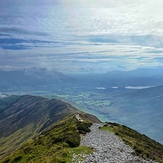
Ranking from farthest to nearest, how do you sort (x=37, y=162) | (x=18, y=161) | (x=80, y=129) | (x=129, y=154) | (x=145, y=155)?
(x=80, y=129) < (x=18, y=161) < (x=145, y=155) < (x=129, y=154) < (x=37, y=162)

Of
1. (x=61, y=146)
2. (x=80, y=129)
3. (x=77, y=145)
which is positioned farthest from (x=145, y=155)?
(x=80, y=129)

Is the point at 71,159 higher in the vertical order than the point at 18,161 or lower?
higher

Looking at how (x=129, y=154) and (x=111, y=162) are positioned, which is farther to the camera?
(x=129, y=154)

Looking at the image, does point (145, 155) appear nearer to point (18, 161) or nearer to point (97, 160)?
point (97, 160)

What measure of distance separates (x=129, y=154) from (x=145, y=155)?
6125 millimetres

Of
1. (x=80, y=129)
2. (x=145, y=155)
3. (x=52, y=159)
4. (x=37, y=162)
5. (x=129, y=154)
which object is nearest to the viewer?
(x=52, y=159)

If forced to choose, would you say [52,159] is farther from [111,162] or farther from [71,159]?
[111,162]

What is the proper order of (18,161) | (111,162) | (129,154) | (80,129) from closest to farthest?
1. (111,162)
2. (129,154)
3. (18,161)
4. (80,129)

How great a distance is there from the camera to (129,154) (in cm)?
4612

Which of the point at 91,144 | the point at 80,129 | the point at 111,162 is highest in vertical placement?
the point at 111,162

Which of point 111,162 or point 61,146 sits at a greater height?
point 111,162

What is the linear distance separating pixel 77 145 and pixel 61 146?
131 inches

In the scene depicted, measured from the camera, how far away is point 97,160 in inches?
1486

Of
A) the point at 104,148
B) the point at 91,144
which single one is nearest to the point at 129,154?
the point at 104,148
